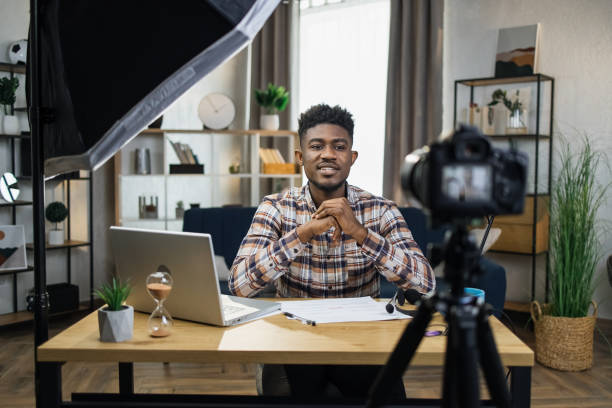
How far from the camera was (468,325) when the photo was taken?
0.73 metres

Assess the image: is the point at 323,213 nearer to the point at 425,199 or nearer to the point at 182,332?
the point at 182,332

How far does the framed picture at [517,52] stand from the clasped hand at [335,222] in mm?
2722

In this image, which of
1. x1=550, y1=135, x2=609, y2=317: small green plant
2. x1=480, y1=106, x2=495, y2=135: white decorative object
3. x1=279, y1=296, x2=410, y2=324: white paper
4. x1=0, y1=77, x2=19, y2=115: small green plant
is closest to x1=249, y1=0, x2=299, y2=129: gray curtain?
x1=480, y1=106, x2=495, y2=135: white decorative object

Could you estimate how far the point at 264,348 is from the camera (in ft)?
3.62

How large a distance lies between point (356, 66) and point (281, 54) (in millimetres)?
678

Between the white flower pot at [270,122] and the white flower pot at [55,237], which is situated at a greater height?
the white flower pot at [270,122]

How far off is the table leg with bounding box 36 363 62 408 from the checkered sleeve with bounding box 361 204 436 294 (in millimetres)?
851

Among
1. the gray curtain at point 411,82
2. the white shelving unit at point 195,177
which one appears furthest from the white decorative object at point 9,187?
the gray curtain at point 411,82

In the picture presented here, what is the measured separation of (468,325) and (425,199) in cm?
17

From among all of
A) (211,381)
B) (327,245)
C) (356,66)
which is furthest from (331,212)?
(356,66)

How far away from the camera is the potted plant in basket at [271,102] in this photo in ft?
14.4

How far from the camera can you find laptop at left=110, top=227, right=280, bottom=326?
1.20 m

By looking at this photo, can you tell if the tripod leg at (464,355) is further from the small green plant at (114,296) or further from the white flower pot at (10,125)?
the white flower pot at (10,125)

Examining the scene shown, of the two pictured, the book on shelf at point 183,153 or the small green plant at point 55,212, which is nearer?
the small green plant at point 55,212
